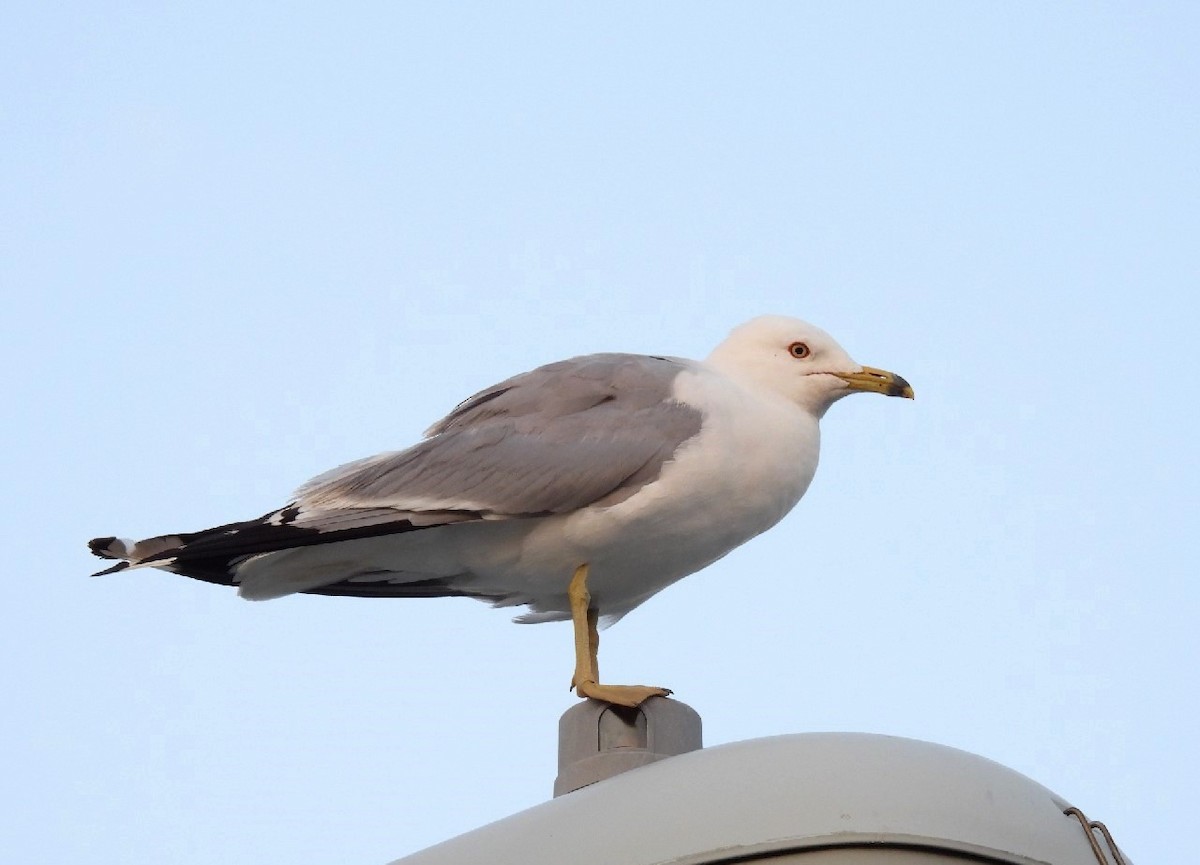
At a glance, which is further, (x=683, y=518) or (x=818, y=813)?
(x=683, y=518)

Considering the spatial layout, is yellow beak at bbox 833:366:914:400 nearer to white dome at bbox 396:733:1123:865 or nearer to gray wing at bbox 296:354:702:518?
gray wing at bbox 296:354:702:518

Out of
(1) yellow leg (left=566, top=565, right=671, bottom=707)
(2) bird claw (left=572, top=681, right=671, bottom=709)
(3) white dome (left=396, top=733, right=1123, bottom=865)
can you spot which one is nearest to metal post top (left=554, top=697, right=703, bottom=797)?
(2) bird claw (left=572, top=681, right=671, bottom=709)

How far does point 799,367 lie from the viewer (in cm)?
605

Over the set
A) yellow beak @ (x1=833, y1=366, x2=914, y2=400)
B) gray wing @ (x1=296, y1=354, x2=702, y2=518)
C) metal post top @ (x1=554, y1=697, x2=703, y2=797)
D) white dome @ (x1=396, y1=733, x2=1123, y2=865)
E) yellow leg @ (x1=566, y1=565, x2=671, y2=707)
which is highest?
yellow beak @ (x1=833, y1=366, x2=914, y2=400)

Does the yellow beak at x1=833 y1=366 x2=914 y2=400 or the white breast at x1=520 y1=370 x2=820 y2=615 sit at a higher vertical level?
the yellow beak at x1=833 y1=366 x2=914 y2=400

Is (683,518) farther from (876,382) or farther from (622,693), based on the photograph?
(876,382)

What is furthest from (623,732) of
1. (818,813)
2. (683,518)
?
(818,813)

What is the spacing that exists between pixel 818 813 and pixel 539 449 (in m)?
2.71

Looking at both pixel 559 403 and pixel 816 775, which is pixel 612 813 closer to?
pixel 816 775

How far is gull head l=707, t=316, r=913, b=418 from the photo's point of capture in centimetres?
602

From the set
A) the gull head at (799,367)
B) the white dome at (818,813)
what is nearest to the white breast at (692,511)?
the gull head at (799,367)

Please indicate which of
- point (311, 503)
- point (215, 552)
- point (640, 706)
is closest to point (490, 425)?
point (311, 503)

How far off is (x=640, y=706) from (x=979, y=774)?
1394 mm

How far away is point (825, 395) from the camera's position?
6035 mm
